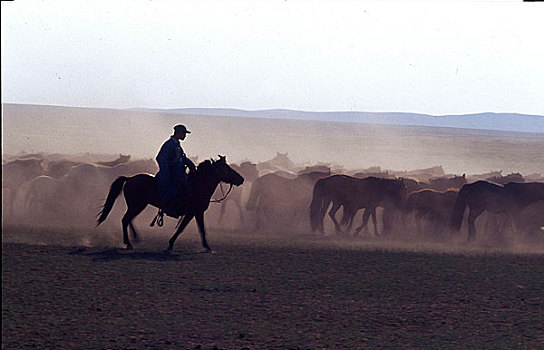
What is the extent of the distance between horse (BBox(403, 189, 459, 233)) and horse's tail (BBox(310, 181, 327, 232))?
209cm

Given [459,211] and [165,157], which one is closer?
[165,157]

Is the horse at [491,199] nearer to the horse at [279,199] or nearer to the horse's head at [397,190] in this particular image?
the horse's head at [397,190]

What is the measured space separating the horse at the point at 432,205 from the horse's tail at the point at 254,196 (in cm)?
408

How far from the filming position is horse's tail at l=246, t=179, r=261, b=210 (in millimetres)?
19484

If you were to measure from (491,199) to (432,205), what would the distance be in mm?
1450

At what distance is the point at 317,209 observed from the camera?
718 inches

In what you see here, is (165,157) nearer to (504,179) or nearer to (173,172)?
(173,172)

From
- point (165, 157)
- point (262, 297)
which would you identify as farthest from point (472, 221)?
point (262, 297)

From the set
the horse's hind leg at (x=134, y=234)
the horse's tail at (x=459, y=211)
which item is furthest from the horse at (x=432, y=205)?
the horse's hind leg at (x=134, y=234)

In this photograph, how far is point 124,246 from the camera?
1364cm

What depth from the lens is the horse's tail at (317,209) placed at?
18.0 m

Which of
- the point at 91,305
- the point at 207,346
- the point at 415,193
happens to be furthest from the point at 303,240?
the point at 207,346

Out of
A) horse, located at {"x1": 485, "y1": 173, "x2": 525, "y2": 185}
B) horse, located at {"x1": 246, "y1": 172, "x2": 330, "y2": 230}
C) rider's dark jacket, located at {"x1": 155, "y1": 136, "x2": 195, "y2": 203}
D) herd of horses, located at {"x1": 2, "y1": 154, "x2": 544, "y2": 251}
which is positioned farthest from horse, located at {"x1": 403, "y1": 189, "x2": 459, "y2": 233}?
rider's dark jacket, located at {"x1": 155, "y1": 136, "x2": 195, "y2": 203}

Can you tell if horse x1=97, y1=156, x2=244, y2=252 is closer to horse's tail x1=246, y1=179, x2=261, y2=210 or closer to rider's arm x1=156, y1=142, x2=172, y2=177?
rider's arm x1=156, y1=142, x2=172, y2=177
